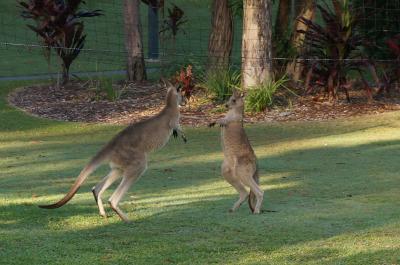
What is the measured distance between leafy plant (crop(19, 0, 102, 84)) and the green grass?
4547 mm

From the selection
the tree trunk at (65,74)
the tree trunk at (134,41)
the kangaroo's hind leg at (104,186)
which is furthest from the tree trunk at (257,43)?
the kangaroo's hind leg at (104,186)

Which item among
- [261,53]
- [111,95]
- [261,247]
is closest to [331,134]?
[261,53]

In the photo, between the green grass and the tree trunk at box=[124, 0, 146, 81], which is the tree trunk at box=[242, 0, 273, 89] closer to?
the green grass

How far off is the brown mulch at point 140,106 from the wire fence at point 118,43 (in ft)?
3.09

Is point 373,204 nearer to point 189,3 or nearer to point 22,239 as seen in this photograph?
point 22,239

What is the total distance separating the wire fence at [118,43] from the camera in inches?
867

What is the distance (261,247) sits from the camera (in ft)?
24.7

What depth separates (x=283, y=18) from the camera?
21.1 m

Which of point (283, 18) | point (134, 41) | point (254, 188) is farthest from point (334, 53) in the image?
point (254, 188)

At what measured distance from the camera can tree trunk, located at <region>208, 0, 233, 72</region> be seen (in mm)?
19953

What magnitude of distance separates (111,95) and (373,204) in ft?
33.4

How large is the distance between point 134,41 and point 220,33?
77.9 inches

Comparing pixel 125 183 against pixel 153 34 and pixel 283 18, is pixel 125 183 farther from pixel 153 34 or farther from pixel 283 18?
pixel 153 34

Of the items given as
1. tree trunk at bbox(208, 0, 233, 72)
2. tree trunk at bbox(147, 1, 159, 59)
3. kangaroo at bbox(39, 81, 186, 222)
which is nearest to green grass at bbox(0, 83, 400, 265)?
kangaroo at bbox(39, 81, 186, 222)
